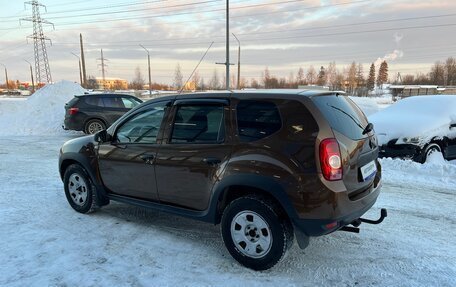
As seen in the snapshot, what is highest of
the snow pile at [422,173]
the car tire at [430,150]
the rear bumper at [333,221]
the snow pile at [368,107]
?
the rear bumper at [333,221]

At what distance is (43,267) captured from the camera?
3793mm

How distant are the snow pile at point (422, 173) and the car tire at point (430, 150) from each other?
0.06m

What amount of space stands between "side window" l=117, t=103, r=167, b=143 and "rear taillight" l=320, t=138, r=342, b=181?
6.73 ft

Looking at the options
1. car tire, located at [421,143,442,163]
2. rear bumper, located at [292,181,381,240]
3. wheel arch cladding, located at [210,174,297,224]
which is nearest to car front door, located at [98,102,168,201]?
wheel arch cladding, located at [210,174,297,224]

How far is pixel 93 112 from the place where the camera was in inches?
564

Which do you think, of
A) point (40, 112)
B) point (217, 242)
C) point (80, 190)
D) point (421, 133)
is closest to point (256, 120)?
point (217, 242)

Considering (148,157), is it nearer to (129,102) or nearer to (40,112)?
(129,102)

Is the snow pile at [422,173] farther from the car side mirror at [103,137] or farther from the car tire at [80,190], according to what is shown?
the car tire at [80,190]

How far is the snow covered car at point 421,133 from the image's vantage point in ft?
25.7

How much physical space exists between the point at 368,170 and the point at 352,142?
421mm

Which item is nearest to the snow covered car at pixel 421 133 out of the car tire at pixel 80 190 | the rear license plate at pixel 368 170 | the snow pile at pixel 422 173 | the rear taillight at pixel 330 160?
the snow pile at pixel 422 173

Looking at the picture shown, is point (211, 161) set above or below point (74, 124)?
above

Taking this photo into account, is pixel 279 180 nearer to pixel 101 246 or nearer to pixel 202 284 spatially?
pixel 202 284

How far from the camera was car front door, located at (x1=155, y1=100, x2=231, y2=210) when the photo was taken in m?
3.89
